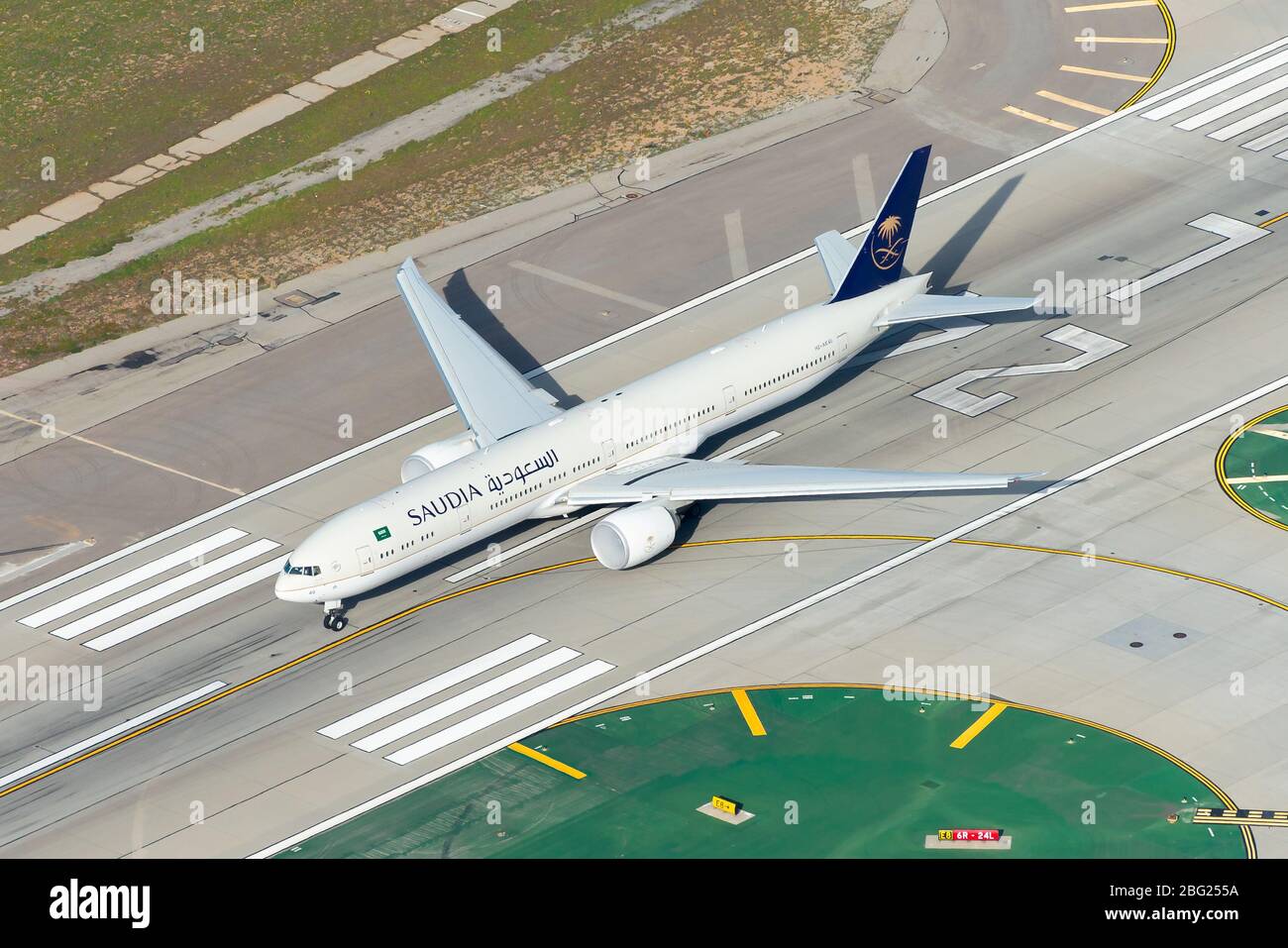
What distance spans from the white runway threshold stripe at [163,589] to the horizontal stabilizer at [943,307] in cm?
2895

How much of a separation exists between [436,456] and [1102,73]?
52.6 m

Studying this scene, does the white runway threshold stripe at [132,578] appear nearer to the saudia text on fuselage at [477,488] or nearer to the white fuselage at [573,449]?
the white fuselage at [573,449]

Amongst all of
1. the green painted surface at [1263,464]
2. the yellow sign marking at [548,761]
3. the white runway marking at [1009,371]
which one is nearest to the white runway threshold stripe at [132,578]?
the yellow sign marking at [548,761]

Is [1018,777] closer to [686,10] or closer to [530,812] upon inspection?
[530,812]

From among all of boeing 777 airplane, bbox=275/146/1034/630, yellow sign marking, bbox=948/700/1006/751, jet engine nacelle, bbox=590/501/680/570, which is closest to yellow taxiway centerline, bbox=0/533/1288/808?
boeing 777 airplane, bbox=275/146/1034/630

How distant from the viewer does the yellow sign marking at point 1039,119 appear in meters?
111

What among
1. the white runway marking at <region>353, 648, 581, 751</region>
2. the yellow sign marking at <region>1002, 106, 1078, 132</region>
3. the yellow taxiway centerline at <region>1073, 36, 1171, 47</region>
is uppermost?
the yellow taxiway centerline at <region>1073, 36, 1171, 47</region>

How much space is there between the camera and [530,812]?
69.1m

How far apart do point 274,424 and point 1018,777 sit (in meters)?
41.2

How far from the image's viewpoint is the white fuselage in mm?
76812

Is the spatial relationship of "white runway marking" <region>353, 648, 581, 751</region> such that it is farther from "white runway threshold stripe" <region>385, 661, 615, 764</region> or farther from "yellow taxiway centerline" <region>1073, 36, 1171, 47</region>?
"yellow taxiway centerline" <region>1073, 36, 1171, 47</region>

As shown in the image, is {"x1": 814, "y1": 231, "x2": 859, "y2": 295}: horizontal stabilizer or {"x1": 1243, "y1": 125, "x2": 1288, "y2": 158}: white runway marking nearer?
{"x1": 814, "y1": 231, "x2": 859, "y2": 295}: horizontal stabilizer

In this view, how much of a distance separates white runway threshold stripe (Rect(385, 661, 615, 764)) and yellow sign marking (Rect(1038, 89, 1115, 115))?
53064 mm

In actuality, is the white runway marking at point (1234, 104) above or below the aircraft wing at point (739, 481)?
above
